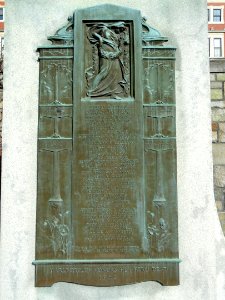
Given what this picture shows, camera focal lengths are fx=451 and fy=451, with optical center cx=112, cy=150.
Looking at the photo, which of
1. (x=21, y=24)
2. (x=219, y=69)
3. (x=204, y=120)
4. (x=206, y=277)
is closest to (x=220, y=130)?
(x=219, y=69)

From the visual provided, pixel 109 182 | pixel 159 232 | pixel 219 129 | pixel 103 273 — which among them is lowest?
pixel 103 273

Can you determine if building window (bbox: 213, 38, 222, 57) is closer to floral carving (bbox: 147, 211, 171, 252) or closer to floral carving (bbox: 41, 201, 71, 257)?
floral carving (bbox: 147, 211, 171, 252)

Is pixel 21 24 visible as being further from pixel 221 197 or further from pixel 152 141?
pixel 221 197

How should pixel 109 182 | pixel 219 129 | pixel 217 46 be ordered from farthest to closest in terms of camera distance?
pixel 217 46, pixel 219 129, pixel 109 182

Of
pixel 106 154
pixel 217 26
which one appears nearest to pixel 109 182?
pixel 106 154

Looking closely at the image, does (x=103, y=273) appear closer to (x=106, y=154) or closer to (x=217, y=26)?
(x=106, y=154)

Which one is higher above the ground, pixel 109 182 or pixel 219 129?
pixel 219 129

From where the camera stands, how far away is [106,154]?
3.96 m

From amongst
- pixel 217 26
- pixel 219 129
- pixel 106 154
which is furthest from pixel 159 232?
Result: pixel 217 26

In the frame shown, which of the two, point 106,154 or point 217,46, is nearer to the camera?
point 106,154

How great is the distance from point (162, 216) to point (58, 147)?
1.09 meters

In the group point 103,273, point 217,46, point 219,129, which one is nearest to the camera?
point 103,273

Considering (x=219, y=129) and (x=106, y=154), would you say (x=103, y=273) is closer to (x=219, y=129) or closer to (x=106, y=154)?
(x=106, y=154)

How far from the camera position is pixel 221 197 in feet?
21.7
